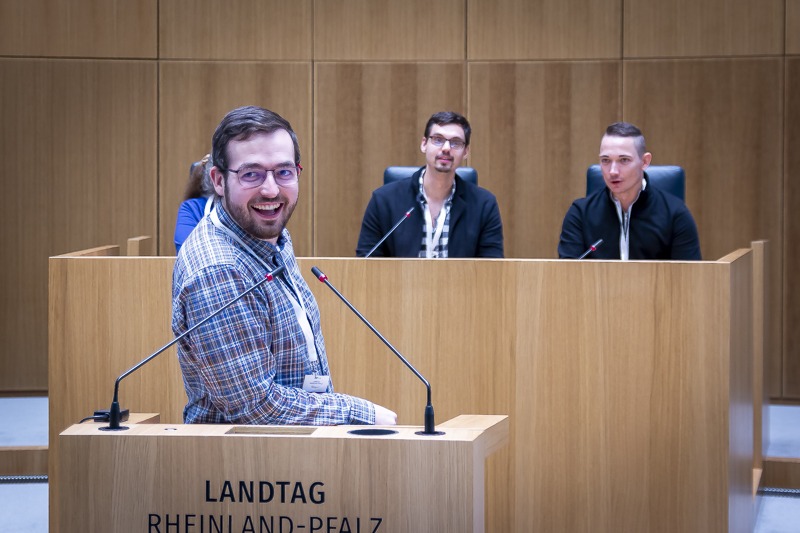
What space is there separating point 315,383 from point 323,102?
396cm

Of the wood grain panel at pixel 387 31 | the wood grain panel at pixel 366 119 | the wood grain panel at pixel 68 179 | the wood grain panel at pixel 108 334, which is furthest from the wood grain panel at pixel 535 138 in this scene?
the wood grain panel at pixel 108 334

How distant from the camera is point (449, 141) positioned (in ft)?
13.0

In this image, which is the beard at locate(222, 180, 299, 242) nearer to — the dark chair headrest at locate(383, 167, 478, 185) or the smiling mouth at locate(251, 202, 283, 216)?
the smiling mouth at locate(251, 202, 283, 216)

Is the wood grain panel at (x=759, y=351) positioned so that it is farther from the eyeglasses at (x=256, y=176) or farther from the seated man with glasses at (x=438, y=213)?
the eyeglasses at (x=256, y=176)

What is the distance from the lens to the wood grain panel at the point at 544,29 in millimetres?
5629

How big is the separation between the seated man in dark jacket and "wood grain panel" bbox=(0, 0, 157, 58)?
2.80 metres

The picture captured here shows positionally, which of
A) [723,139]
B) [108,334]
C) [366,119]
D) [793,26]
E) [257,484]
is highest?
[793,26]

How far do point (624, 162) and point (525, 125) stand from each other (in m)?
1.83

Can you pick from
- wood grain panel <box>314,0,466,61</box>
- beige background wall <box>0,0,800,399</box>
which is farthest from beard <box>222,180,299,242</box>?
wood grain panel <box>314,0,466,61</box>

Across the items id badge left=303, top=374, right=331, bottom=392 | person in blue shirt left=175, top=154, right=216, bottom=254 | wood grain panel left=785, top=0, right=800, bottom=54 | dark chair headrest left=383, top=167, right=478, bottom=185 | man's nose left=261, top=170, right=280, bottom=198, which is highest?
wood grain panel left=785, top=0, right=800, bottom=54

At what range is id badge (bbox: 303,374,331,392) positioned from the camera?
6.24 ft

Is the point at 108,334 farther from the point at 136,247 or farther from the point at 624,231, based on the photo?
the point at 624,231

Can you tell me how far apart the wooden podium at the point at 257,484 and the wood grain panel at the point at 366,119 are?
4.05 m

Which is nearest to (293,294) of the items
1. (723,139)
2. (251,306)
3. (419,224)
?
(251,306)
